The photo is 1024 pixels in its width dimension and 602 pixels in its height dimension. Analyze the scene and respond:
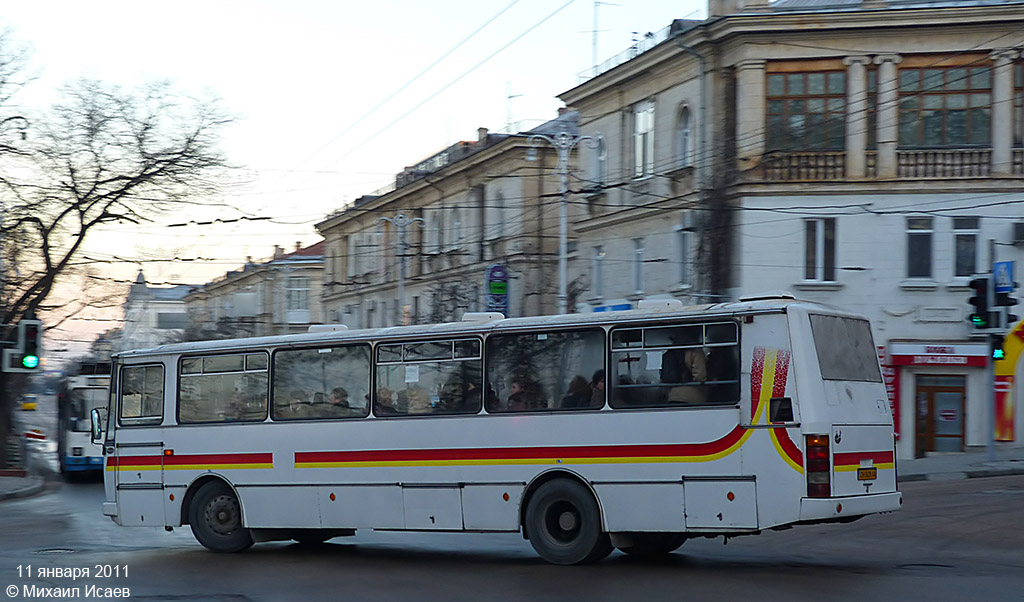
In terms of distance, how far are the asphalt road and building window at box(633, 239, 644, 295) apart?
58.2ft

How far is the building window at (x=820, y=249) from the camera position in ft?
103

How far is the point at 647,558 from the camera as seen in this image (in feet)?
43.6

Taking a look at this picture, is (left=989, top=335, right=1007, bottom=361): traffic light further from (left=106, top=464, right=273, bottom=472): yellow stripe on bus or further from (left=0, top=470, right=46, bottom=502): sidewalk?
(left=0, top=470, right=46, bottom=502): sidewalk

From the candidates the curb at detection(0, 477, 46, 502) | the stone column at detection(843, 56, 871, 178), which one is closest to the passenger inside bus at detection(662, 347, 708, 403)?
the curb at detection(0, 477, 46, 502)

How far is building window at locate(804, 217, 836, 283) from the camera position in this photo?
31297 mm

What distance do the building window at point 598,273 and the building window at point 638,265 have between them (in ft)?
6.73

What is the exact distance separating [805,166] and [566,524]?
67.0 ft

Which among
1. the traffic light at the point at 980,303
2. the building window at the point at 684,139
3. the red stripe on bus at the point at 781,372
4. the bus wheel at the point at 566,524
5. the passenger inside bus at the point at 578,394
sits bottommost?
the bus wheel at the point at 566,524

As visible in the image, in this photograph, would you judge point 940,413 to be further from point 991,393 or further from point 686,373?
point 686,373

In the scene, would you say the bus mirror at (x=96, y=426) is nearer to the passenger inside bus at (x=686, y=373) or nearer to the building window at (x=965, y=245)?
the passenger inside bus at (x=686, y=373)

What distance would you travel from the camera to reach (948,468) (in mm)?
26500

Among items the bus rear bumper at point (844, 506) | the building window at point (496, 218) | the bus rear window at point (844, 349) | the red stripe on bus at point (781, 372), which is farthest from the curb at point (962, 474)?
the building window at point (496, 218)

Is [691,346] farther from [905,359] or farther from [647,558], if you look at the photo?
[905,359]

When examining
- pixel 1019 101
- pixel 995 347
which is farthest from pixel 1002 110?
pixel 995 347
